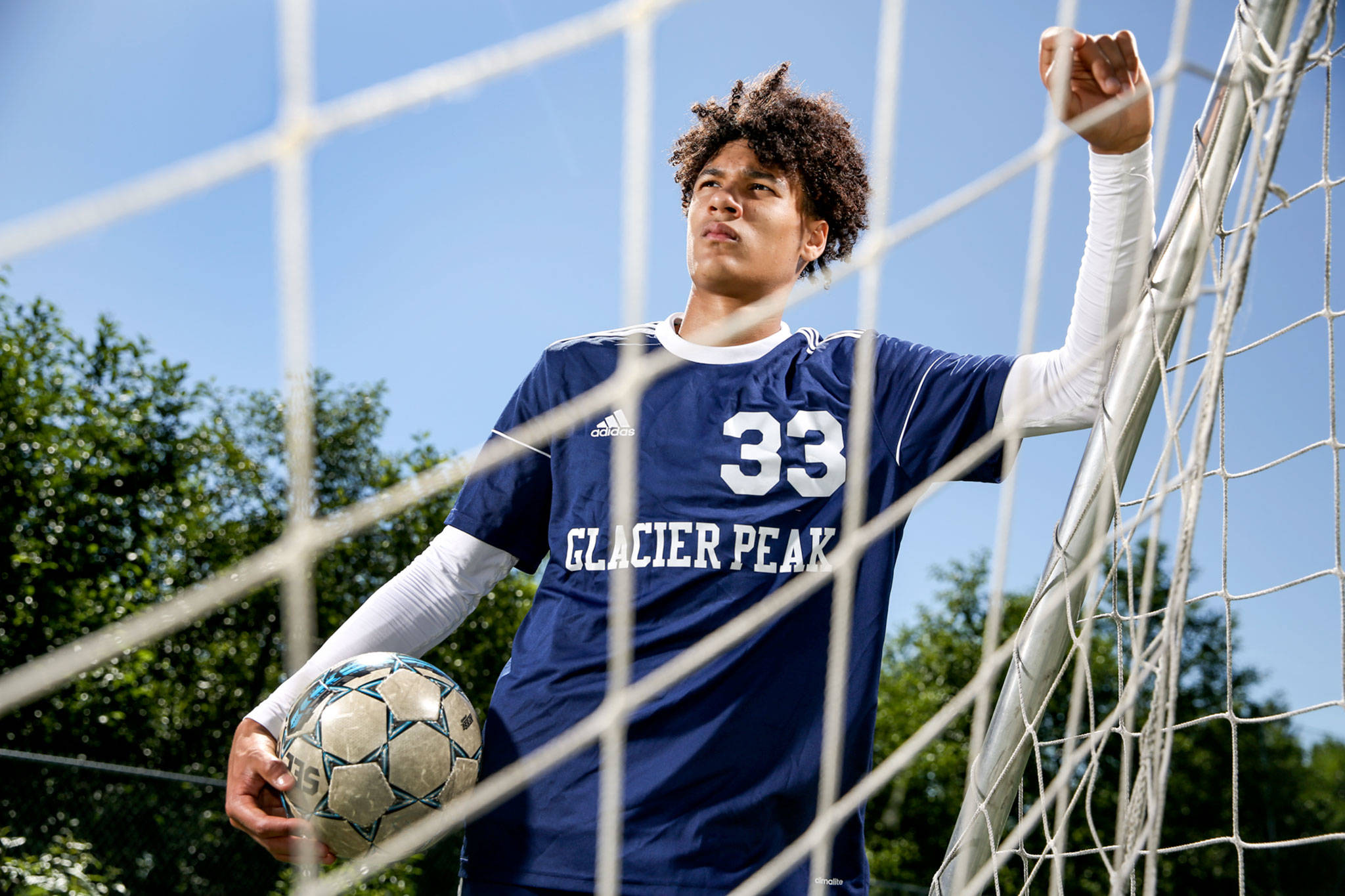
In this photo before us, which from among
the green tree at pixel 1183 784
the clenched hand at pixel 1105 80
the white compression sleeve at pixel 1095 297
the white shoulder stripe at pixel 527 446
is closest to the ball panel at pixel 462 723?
the white shoulder stripe at pixel 527 446

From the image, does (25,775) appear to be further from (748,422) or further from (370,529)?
(748,422)

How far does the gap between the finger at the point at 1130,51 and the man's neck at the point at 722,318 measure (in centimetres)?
59

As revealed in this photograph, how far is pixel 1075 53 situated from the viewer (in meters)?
1.34

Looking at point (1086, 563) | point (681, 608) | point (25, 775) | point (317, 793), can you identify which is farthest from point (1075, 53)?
point (25, 775)

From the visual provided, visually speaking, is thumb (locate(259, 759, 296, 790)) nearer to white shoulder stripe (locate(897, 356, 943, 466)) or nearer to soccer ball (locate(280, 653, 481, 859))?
soccer ball (locate(280, 653, 481, 859))

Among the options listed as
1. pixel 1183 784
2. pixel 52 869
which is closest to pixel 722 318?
pixel 52 869

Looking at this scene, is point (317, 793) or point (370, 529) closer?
point (317, 793)

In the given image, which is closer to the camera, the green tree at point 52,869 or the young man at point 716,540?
the young man at point 716,540

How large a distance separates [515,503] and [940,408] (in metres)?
0.66

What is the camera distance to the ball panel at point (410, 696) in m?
1.46

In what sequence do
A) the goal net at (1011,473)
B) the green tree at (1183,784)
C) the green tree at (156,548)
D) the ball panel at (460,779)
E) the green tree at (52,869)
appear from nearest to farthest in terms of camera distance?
1. the goal net at (1011,473)
2. the ball panel at (460,779)
3. the green tree at (52,869)
4. the green tree at (156,548)
5. the green tree at (1183,784)

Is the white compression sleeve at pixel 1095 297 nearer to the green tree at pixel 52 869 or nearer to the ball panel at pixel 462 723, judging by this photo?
the ball panel at pixel 462 723

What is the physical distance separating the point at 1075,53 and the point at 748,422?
65 cm

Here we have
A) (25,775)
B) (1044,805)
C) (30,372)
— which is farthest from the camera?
(30,372)
